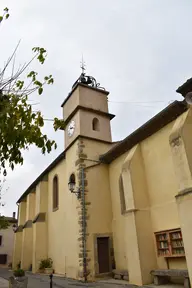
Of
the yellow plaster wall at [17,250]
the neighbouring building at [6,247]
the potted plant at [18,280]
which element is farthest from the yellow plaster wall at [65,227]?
the neighbouring building at [6,247]

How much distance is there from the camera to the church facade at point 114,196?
870cm

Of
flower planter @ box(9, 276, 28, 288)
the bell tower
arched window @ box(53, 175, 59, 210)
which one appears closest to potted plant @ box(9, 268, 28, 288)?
flower planter @ box(9, 276, 28, 288)

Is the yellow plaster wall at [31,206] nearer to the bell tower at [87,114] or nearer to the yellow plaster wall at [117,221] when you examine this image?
the bell tower at [87,114]

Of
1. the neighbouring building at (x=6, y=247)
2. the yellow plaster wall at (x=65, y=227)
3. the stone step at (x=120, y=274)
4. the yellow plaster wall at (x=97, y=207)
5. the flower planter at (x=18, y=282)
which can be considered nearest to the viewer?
the flower planter at (x=18, y=282)

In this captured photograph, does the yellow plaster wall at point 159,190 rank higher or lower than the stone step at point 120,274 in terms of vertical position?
higher

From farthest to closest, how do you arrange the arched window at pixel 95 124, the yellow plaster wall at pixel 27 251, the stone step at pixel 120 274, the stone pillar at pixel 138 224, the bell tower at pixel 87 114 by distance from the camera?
the yellow plaster wall at pixel 27 251, the arched window at pixel 95 124, the bell tower at pixel 87 114, the stone step at pixel 120 274, the stone pillar at pixel 138 224

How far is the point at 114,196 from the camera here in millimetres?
12852

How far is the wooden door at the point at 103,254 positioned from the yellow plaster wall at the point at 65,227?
1.09 metres

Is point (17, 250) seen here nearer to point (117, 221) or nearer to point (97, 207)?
point (97, 207)

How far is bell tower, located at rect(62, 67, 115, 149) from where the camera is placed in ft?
46.9

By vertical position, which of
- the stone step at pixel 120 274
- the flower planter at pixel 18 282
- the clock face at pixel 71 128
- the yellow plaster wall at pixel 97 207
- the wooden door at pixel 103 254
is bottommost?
the stone step at pixel 120 274

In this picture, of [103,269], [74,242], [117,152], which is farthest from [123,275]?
[117,152]

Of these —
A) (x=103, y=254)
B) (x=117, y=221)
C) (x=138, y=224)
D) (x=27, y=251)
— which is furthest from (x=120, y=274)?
(x=27, y=251)

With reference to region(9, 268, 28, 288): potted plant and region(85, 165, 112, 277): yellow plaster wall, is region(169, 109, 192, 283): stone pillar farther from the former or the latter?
region(85, 165, 112, 277): yellow plaster wall
